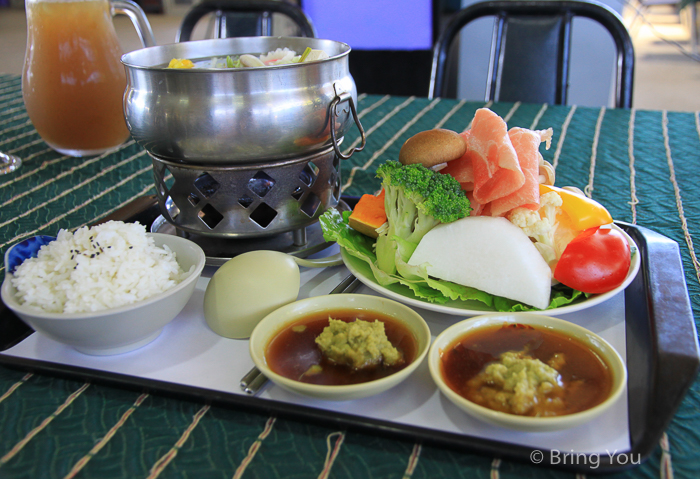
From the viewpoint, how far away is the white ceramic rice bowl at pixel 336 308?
2.01ft

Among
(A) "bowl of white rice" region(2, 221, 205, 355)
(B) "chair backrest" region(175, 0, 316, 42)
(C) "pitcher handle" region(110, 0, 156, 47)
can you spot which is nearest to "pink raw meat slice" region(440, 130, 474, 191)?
(A) "bowl of white rice" region(2, 221, 205, 355)

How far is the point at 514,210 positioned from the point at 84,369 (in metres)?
0.68

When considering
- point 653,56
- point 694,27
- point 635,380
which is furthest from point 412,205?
point 694,27

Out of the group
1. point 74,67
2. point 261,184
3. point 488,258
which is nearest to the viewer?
point 488,258

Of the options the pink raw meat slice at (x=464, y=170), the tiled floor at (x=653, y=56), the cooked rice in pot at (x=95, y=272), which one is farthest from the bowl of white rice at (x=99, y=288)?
the tiled floor at (x=653, y=56)

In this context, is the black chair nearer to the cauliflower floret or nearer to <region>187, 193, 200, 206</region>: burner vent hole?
the cauliflower floret

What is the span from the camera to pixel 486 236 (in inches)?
33.1

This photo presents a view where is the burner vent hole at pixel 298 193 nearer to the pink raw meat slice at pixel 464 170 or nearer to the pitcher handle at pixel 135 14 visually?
the pink raw meat slice at pixel 464 170

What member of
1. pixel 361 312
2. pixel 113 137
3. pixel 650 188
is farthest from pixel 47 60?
pixel 650 188

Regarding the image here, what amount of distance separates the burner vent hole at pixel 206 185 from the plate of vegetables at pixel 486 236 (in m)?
0.21

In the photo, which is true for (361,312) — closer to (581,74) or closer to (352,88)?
(352,88)

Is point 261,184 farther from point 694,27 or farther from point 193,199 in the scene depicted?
point 694,27

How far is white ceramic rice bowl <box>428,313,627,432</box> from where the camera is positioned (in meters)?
0.56

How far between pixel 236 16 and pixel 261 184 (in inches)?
61.5
